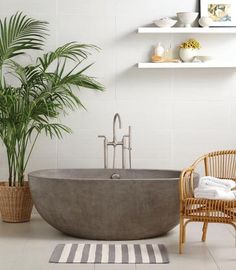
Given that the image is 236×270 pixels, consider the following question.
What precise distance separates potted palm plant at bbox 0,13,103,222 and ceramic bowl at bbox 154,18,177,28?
0.66 metres

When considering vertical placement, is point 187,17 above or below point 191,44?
above

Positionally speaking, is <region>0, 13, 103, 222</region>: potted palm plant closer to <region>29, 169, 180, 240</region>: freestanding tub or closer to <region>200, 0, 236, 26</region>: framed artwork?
<region>29, 169, 180, 240</region>: freestanding tub

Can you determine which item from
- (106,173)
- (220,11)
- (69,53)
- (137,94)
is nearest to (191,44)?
(220,11)

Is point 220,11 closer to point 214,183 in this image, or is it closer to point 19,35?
point 19,35

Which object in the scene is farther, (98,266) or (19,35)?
(19,35)

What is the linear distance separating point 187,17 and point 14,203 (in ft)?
7.54

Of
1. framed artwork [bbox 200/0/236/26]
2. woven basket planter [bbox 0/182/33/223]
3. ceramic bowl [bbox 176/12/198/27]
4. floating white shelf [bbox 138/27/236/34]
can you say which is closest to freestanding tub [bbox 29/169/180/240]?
woven basket planter [bbox 0/182/33/223]

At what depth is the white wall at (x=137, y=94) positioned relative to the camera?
659 centimetres

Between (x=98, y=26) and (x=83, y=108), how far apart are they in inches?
30.9

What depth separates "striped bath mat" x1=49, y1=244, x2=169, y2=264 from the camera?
187 inches

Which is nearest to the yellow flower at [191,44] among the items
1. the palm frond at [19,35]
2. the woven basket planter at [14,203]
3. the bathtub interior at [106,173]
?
the bathtub interior at [106,173]

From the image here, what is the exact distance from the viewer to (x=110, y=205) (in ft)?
17.4

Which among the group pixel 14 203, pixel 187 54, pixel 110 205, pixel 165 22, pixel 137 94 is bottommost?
pixel 14 203

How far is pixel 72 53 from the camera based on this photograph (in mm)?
6348
